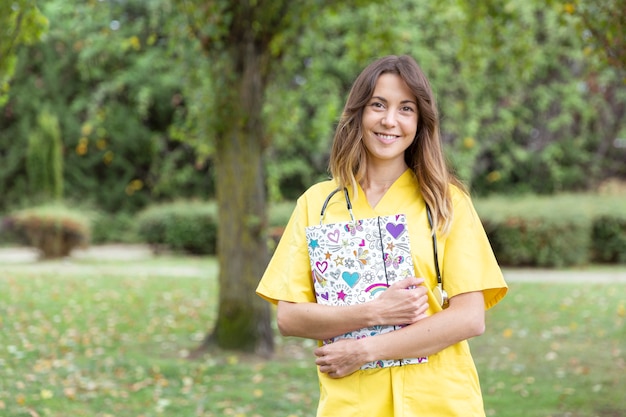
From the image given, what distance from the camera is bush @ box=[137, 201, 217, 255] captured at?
17312 mm

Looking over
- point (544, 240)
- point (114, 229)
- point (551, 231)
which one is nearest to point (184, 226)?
point (114, 229)

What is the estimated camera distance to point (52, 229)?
1574 centimetres

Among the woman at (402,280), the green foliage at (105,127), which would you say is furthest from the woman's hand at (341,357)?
the green foliage at (105,127)

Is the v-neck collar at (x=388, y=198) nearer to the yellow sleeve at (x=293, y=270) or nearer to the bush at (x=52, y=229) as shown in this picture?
the yellow sleeve at (x=293, y=270)

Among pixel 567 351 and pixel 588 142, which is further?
pixel 588 142

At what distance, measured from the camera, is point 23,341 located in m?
7.81

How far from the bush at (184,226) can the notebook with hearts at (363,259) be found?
15214mm

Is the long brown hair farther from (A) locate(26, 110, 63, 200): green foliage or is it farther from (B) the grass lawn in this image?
(A) locate(26, 110, 63, 200): green foliage

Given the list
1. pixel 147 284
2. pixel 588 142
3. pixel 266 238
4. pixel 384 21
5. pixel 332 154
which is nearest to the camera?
pixel 332 154

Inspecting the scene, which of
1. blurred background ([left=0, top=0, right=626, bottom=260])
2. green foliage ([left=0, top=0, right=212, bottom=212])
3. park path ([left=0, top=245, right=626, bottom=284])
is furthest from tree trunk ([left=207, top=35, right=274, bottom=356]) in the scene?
green foliage ([left=0, top=0, right=212, bottom=212])

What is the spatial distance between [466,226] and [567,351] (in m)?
6.20

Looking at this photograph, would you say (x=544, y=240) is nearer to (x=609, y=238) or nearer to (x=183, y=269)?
(x=609, y=238)

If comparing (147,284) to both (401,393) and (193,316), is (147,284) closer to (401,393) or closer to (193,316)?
(193,316)

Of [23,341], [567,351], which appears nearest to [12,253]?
[23,341]
